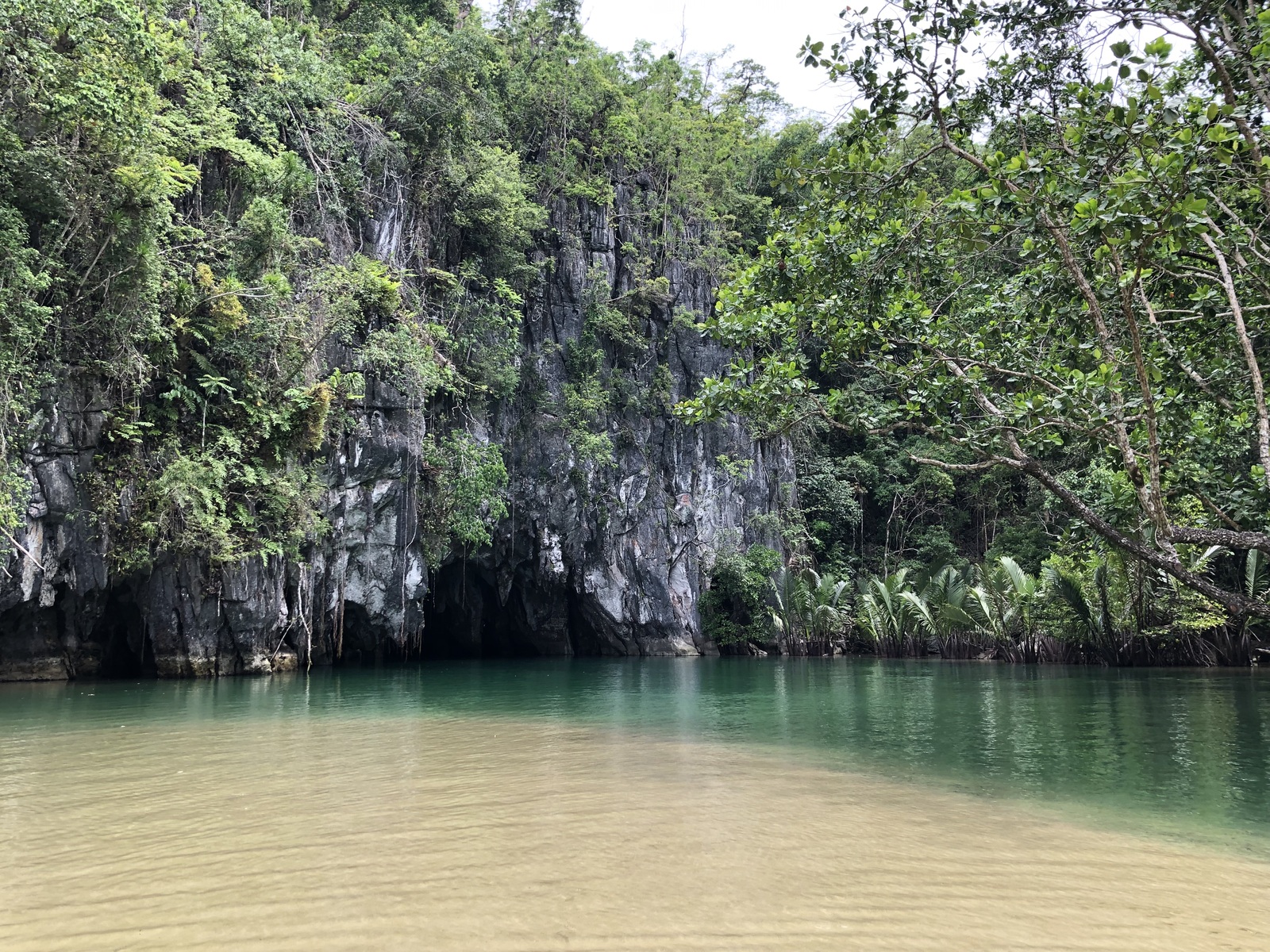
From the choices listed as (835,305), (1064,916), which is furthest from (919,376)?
(1064,916)

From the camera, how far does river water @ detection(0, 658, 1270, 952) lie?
7.90 feet

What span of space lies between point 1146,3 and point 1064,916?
193 inches

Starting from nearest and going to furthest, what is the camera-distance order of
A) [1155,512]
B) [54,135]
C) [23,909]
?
[23,909]
[1155,512]
[54,135]

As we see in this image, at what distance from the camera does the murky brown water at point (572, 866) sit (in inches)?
92.7

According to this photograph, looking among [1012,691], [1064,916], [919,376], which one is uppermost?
[919,376]

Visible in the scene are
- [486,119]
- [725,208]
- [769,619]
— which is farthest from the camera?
[725,208]

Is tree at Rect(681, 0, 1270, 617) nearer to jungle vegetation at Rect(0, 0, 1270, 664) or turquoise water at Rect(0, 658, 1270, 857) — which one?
jungle vegetation at Rect(0, 0, 1270, 664)

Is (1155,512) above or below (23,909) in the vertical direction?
above

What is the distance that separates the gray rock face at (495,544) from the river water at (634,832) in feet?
16.8

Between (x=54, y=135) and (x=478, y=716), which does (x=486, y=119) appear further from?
(x=478, y=716)

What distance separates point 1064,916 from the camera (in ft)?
8.27

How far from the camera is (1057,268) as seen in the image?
5633mm

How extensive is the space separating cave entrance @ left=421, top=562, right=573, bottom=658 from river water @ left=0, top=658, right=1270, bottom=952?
1313 cm

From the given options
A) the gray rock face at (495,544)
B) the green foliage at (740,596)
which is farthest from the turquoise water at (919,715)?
the green foliage at (740,596)
